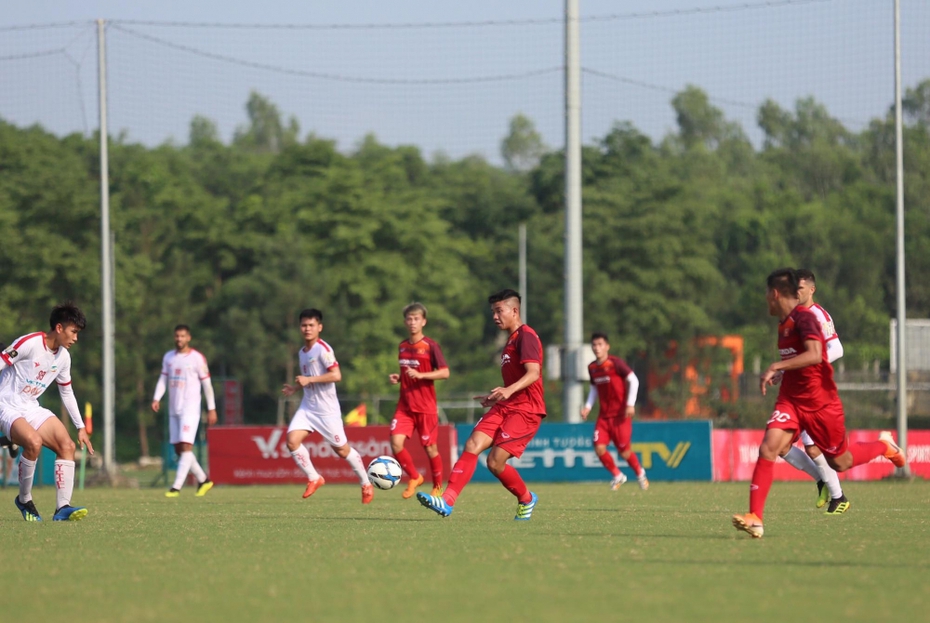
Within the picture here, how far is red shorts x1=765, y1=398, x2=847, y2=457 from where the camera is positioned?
10.3 metres

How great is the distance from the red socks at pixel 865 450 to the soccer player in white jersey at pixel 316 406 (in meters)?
6.14

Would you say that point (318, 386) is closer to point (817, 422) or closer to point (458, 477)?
point (458, 477)

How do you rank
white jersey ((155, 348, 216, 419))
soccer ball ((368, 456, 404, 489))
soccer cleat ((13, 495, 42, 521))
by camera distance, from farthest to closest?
white jersey ((155, 348, 216, 419)) → soccer ball ((368, 456, 404, 489)) → soccer cleat ((13, 495, 42, 521))

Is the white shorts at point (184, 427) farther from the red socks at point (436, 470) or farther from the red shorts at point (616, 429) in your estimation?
the red shorts at point (616, 429)

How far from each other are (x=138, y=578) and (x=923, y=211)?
68.3m

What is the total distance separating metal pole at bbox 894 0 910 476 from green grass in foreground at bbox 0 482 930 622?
11474 millimetres

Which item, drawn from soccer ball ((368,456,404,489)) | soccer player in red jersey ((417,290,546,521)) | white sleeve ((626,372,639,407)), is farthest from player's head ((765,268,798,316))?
white sleeve ((626,372,639,407))

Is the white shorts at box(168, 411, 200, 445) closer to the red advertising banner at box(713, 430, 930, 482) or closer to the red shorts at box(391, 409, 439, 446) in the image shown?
the red shorts at box(391, 409, 439, 446)

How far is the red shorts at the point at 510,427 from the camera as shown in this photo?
458 inches

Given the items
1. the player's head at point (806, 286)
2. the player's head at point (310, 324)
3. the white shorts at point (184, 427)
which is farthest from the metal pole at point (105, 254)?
the player's head at point (806, 286)

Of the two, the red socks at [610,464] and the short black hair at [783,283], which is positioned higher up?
the short black hair at [783,283]

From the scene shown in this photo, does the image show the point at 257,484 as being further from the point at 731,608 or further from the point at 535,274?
the point at 535,274

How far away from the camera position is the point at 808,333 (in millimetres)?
Answer: 10125

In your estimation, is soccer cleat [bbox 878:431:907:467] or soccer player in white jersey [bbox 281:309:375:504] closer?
soccer cleat [bbox 878:431:907:467]
